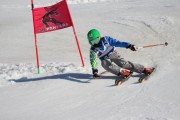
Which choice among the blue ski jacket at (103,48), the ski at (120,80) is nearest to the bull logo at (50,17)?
the blue ski jacket at (103,48)

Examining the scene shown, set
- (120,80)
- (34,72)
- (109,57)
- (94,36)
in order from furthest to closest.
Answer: (34,72), (109,57), (94,36), (120,80)

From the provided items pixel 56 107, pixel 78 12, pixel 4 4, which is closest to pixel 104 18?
pixel 78 12

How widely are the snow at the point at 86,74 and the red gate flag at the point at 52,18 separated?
1188 mm

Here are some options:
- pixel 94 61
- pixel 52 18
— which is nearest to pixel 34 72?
pixel 52 18

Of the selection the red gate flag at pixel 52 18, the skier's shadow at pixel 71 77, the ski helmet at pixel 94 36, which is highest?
the red gate flag at pixel 52 18

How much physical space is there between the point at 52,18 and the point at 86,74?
1.90 metres

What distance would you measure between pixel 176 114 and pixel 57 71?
4.40 meters

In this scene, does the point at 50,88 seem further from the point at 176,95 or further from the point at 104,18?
the point at 104,18

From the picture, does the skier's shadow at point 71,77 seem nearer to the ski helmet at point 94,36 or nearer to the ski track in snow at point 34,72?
the ski track in snow at point 34,72

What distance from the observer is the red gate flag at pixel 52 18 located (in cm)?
1016

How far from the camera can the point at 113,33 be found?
1538 cm

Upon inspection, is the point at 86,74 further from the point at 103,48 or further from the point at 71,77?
the point at 103,48

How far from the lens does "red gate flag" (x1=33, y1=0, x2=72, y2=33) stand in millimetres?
10156

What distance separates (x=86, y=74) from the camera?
9.66m
